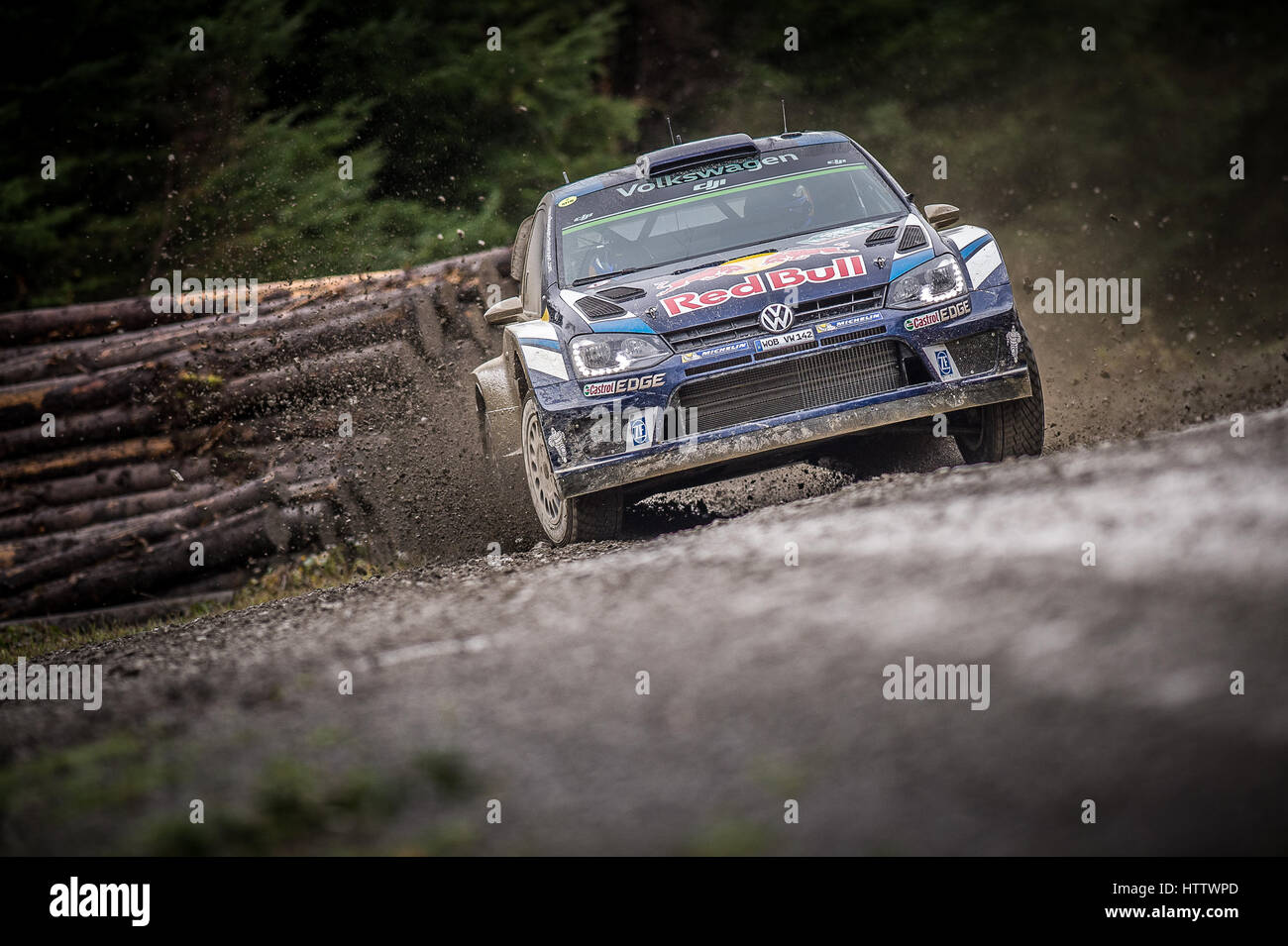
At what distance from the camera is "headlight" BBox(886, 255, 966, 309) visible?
614 cm

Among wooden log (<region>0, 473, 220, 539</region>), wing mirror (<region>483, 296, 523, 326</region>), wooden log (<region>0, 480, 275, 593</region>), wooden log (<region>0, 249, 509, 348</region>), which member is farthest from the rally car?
wooden log (<region>0, 249, 509, 348</region>)

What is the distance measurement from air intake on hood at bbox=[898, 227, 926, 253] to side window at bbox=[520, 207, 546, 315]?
1.97 meters

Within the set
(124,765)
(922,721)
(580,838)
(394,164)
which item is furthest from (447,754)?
(394,164)

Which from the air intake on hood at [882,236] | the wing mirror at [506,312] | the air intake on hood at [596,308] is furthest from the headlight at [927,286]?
the wing mirror at [506,312]

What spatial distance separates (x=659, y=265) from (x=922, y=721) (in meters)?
3.86

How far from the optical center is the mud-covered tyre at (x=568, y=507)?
6395 millimetres

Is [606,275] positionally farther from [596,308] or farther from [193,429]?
[193,429]

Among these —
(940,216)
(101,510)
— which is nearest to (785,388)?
(940,216)

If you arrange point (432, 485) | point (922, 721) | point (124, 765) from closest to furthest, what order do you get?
point (922, 721) → point (124, 765) → point (432, 485)

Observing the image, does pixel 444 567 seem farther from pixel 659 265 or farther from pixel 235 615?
pixel 659 265

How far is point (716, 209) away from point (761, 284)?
1271mm

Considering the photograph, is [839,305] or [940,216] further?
[940,216]

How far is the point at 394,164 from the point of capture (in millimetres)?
16125

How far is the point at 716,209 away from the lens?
23.9 ft
